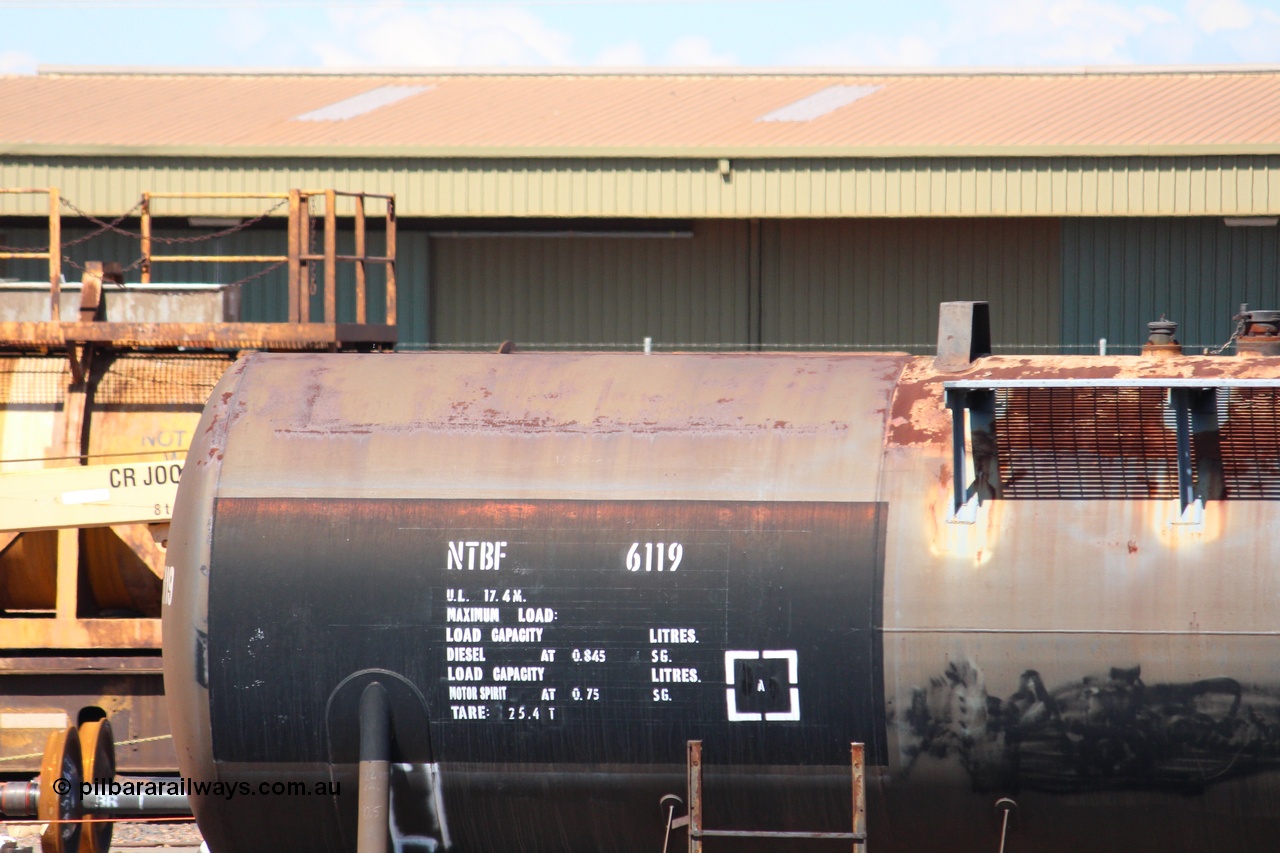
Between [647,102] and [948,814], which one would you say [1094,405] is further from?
[647,102]

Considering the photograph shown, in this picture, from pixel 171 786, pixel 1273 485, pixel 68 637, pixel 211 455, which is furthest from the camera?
pixel 68 637

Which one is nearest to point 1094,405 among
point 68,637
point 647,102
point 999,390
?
point 999,390

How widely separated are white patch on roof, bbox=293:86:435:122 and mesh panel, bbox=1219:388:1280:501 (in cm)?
1644

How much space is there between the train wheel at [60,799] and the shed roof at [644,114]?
11147 millimetres

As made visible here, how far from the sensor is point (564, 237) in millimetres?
18906

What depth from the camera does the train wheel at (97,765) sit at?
25.0 feet

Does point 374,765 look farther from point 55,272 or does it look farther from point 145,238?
point 145,238

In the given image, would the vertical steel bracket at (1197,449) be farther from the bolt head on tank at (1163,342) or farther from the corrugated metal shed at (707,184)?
the corrugated metal shed at (707,184)

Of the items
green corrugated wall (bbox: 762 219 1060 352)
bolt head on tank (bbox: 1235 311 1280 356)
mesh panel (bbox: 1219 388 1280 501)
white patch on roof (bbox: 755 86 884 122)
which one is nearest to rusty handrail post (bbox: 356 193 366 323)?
bolt head on tank (bbox: 1235 311 1280 356)

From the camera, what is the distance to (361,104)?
21453 millimetres

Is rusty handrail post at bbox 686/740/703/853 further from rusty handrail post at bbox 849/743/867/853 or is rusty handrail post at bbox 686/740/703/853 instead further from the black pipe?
the black pipe

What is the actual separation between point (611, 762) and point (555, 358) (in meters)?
2.05

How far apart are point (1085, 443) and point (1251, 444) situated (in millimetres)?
695

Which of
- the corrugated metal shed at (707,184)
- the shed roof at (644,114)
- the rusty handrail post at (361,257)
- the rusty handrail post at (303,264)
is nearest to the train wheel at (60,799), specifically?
the rusty handrail post at (303,264)
